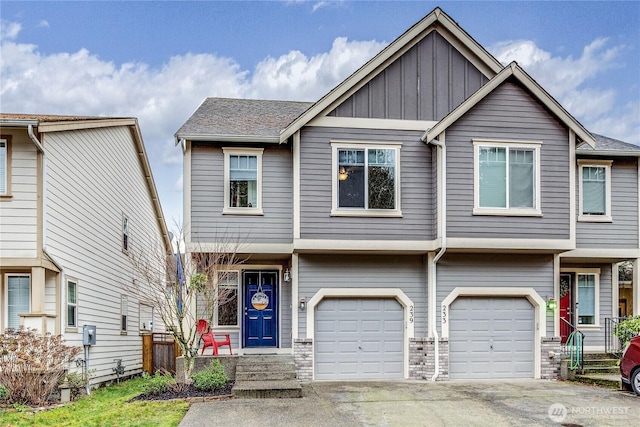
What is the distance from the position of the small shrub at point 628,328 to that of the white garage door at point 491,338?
80.1 inches

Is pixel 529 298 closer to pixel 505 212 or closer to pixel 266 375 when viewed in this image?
pixel 505 212

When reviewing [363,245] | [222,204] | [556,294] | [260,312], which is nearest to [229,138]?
[222,204]

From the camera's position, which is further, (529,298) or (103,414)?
(529,298)

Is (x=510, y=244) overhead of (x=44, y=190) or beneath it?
beneath

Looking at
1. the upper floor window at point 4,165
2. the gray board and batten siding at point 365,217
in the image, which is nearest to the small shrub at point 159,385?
the gray board and batten siding at point 365,217

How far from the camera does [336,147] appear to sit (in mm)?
14438

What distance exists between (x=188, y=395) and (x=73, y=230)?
4.98 meters

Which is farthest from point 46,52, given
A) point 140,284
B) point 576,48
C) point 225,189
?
point 576,48

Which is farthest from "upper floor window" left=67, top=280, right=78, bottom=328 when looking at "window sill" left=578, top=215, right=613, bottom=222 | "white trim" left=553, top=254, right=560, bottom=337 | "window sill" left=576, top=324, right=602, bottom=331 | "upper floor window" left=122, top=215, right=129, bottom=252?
"window sill" left=576, top=324, right=602, bottom=331

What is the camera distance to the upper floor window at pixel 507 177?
14320 mm

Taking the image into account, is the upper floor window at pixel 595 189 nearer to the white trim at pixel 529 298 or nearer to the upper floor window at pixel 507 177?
the upper floor window at pixel 507 177

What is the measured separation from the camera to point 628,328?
14.0m

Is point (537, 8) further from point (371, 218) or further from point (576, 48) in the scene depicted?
point (371, 218)
